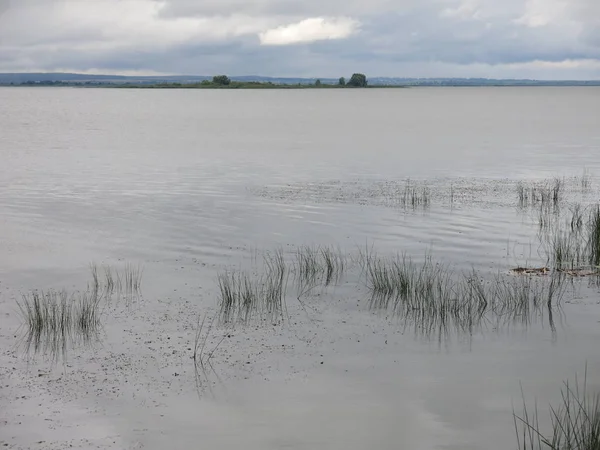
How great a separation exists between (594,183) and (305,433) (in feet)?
82.6

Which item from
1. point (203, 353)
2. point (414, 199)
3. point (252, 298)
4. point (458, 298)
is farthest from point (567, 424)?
point (414, 199)

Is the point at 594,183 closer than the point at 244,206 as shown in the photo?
No

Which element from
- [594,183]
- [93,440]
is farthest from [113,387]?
[594,183]

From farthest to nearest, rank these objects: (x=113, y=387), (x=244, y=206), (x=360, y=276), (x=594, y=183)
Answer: (x=594, y=183), (x=244, y=206), (x=360, y=276), (x=113, y=387)

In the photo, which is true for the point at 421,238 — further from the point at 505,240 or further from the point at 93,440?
the point at 93,440

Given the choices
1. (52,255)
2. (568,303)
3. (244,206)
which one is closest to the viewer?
(568,303)

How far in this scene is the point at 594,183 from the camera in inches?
1218

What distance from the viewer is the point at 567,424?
27.2 ft

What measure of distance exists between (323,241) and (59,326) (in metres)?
8.73

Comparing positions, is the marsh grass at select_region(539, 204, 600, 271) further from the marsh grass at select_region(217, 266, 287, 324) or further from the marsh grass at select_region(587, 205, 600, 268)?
the marsh grass at select_region(217, 266, 287, 324)

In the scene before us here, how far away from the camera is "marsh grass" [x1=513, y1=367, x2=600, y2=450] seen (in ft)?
25.7

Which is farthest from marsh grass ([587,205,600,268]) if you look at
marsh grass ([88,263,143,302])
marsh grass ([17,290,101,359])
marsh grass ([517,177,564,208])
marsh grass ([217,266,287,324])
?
marsh grass ([17,290,101,359])

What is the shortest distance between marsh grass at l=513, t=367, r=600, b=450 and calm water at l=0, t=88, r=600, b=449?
0.22 metres

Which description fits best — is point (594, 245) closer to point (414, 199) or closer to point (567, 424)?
point (414, 199)
